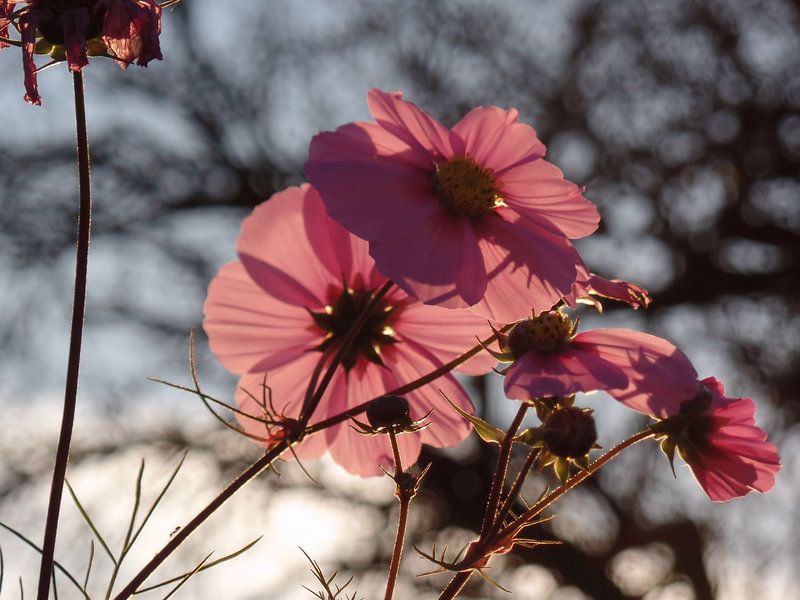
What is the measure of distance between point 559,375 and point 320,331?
178mm

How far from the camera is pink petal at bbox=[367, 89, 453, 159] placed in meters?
0.40

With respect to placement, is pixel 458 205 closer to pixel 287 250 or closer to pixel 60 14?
pixel 287 250

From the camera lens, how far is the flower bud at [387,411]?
0.37 metres

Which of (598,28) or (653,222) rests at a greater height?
(598,28)

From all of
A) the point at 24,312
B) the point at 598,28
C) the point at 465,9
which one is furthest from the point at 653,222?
the point at 24,312

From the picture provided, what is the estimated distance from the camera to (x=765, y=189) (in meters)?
3.27

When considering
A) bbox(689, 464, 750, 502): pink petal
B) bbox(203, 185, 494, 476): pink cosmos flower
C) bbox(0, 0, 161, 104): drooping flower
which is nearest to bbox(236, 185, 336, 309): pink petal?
bbox(203, 185, 494, 476): pink cosmos flower

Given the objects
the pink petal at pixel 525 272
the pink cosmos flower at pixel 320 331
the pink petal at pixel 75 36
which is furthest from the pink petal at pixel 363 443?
the pink petal at pixel 75 36

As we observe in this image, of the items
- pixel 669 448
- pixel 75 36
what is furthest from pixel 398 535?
pixel 75 36

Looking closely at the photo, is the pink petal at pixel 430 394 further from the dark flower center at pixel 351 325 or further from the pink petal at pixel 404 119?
the pink petal at pixel 404 119

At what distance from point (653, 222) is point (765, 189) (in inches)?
17.9

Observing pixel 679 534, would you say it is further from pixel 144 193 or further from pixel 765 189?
pixel 144 193

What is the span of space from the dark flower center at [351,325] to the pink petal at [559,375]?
12 centimetres

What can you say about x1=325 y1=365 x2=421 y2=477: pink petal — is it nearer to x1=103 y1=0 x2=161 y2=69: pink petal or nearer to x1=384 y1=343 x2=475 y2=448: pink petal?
x1=384 y1=343 x2=475 y2=448: pink petal
